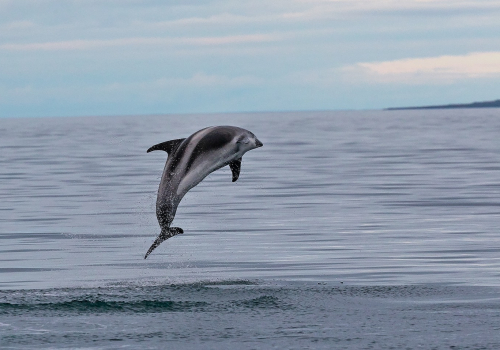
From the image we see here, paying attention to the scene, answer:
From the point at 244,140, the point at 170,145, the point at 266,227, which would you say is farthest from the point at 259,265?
the point at 244,140

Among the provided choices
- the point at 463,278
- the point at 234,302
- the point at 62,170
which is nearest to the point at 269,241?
the point at 463,278

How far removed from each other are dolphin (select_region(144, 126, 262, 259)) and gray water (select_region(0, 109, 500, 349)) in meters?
1.61

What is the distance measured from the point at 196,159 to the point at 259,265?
22.7 feet

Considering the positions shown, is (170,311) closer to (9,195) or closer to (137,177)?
(9,195)

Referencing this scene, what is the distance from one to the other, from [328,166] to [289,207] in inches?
759

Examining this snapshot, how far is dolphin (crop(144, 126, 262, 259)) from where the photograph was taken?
12.6 metres

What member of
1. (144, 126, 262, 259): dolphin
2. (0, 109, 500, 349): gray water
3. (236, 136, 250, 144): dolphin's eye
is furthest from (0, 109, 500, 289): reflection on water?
(236, 136, 250, 144): dolphin's eye

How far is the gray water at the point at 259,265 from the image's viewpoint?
41.1 feet

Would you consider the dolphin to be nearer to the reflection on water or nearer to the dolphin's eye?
the dolphin's eye

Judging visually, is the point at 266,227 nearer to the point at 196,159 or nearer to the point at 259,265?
the point at 259,265

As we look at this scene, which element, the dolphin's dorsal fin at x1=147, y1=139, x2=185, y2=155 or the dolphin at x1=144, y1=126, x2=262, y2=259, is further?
the dolphin's dorsal fin at x1=147, y1=139, x2=185, y2=155

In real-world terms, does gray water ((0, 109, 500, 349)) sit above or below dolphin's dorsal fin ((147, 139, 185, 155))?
below

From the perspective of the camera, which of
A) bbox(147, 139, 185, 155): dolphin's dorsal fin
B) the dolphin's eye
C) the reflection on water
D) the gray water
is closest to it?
the gray water

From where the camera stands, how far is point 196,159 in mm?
12656
